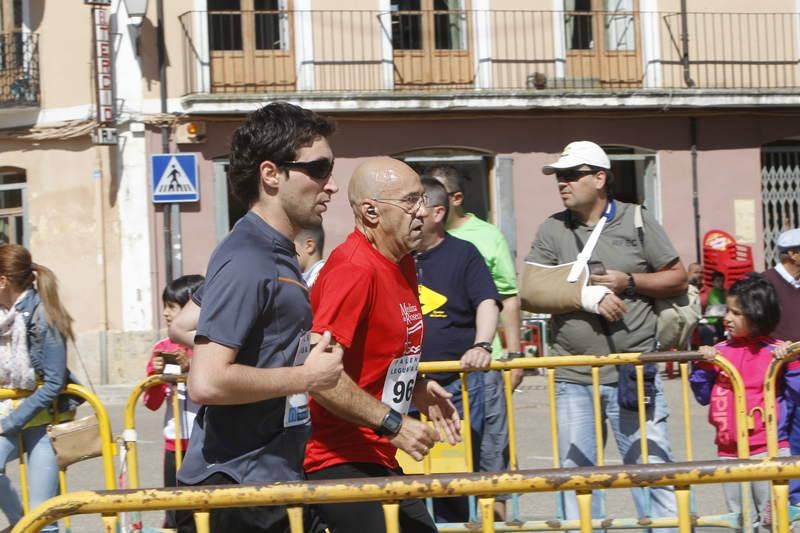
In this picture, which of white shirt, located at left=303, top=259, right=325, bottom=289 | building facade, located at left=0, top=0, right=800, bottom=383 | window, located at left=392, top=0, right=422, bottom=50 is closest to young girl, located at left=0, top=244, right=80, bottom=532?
white shirt, located at left=303, top=259, right=325, bottom=289

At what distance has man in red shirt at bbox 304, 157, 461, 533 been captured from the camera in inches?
161

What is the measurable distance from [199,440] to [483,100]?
1647 cm

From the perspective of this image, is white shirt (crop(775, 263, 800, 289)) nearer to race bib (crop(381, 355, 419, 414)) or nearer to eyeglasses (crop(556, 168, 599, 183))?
eyeglasses (crop(556, 168, 599, 183))

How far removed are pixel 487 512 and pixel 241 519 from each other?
675mm

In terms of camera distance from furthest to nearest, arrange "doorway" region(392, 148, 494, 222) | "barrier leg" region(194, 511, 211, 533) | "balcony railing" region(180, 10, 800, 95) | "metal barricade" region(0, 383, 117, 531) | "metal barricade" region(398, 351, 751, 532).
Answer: "doorway" region(392, 148, 494, 222)
"balcony railing" region(180, 10, 800, 95)
"metal barricade" region(0, 383, 117, 531)
"metal barricade" region(398, 351, 751, 532)
"barrier leg" region(194, 511, 211, 533)

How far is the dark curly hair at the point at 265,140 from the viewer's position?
3816 mm

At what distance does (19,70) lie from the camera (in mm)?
19734

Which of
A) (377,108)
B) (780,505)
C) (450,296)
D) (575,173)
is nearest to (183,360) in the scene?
(450,296)

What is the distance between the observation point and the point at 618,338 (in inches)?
257

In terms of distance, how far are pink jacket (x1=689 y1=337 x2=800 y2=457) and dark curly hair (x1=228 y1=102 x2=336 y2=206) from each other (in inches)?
121

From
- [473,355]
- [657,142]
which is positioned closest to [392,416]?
[473,355]

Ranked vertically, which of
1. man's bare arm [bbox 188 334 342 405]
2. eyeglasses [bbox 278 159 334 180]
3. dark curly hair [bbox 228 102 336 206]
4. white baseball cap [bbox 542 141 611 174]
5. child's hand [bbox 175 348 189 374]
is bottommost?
child's hand [bbox 175 348 189 374]

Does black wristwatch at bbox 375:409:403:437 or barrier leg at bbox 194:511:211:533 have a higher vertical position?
black wristwatch at bbox 375:409:403:437

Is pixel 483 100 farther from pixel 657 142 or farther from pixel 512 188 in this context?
pixel 657 142
